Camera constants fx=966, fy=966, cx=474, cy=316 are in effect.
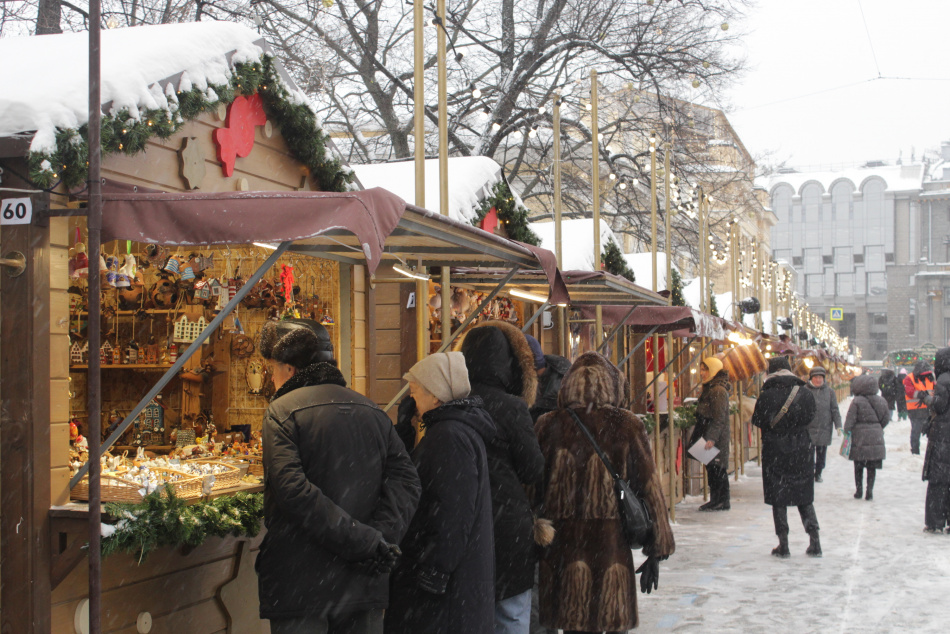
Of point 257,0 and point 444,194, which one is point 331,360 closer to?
point 444,194

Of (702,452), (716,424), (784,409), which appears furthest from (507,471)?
(716,424)

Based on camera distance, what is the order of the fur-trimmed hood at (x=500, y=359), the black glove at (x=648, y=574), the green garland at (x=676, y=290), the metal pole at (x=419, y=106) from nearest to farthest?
the fur-trimmed hood at (x=500, y=359) < the black glove at (x=648, y=574) < the metal pole at (x=419, y=106) < the green garland at (x=676, y=290)

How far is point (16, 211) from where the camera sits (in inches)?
154

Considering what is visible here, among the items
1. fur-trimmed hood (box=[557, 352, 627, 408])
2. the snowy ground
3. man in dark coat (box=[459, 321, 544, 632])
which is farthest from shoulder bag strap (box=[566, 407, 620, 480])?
the snowy ground

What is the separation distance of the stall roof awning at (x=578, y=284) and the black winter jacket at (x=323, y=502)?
2.54 meters

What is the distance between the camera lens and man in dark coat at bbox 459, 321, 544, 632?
4258 millimetres

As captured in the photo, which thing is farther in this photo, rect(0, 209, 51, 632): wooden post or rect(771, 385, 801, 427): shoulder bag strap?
rect(771, 385, 801, 427): shoulder bag strap

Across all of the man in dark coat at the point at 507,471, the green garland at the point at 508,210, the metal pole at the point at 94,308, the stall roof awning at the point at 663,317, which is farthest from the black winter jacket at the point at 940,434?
the metal pole at the point at 94,308

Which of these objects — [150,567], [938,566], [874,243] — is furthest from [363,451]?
[874,243]

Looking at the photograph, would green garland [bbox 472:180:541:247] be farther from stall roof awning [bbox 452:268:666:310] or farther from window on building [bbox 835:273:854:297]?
window on building [bbox 835:273:854:297]

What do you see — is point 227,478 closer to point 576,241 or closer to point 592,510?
point 592,510

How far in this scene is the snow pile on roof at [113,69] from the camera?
13.0 feet

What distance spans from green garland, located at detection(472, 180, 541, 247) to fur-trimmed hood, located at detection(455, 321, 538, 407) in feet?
12.9

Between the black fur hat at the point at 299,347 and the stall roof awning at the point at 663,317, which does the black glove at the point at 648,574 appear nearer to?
the black fur hat at the point at 299,347
